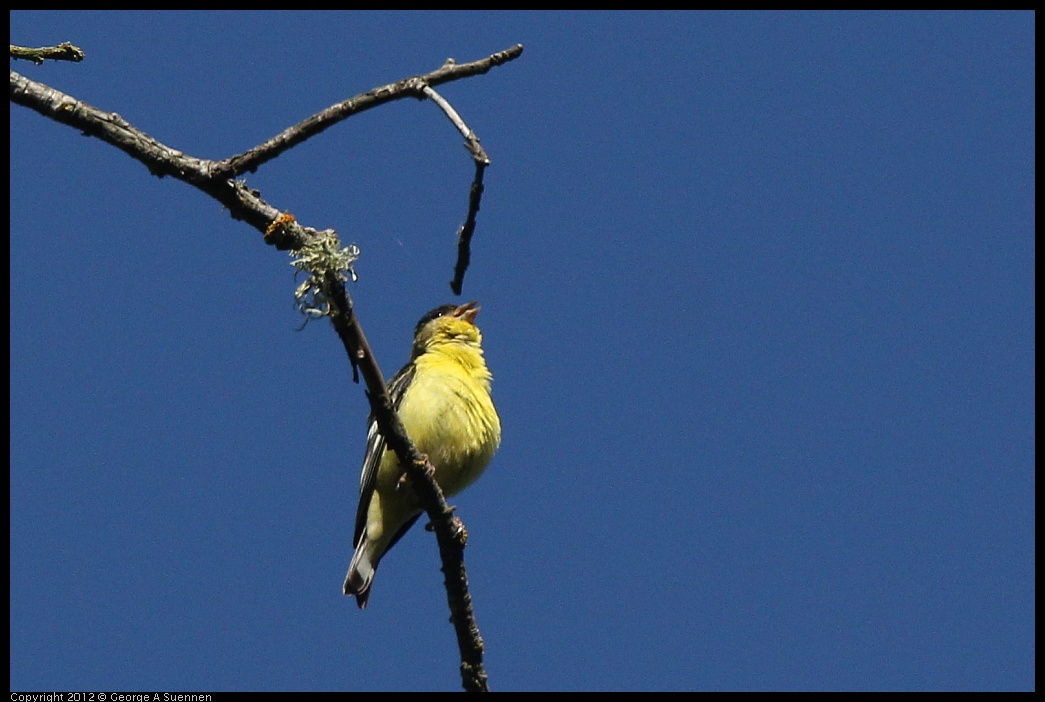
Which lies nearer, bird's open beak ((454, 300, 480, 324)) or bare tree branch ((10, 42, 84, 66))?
bare tree branch ((10, 42, 84, 66))

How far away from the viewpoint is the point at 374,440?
24.1ft

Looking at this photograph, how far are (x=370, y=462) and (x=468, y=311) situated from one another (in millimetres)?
1999

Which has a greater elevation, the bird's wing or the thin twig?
the bird's wing

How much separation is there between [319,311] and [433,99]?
3.15 feet

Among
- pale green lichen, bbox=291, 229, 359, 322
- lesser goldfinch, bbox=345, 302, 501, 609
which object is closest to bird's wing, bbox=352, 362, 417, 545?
lesser goldfinch, bbox=345, 302, 501, 609

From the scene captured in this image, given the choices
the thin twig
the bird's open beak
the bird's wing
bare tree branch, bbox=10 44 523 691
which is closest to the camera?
the thin twig

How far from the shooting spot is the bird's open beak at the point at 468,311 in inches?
343

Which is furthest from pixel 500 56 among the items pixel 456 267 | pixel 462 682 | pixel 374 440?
pixel 374 440

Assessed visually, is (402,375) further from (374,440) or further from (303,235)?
(303,235)

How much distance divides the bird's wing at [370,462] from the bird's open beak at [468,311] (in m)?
1.03

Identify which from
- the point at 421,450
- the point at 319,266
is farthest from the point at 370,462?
the point at 319,266

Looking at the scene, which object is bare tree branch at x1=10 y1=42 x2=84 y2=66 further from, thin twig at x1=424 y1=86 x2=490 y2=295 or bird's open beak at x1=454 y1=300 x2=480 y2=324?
bird's open beak at x1=454 y1=300 x2=480 y2=324

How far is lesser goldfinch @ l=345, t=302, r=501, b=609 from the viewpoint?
23.7 feet

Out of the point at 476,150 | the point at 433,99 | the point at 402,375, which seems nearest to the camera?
the point at 476,150
